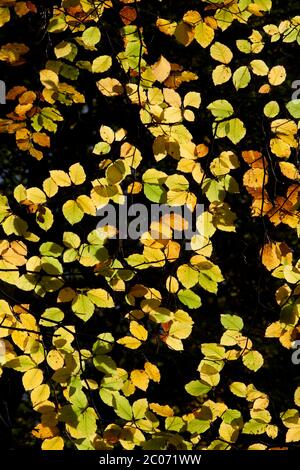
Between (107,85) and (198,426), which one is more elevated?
(107,85)

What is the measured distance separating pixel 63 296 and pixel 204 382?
85 cm

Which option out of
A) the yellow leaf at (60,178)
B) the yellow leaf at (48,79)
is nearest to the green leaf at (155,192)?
the yellow leaf at (60,178)

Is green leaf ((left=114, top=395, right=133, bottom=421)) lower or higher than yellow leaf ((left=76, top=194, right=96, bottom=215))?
lower

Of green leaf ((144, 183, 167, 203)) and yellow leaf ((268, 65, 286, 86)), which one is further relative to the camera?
yellow leaf ((268, 65, 286, 86))

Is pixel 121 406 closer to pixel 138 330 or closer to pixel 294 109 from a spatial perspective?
pixel 138 330

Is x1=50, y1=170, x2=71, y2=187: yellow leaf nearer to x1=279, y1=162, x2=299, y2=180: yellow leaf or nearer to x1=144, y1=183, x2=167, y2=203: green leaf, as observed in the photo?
x1=144, y1=183, x2=167, y2=203: green leaf

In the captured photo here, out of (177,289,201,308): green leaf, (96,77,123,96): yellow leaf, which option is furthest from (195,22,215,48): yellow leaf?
(177,289,201,308): green leaf

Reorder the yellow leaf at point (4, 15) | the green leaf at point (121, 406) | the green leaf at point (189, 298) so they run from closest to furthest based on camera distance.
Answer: the green leaf at point (121, 406), the green leaf at point (189, 298), the yellow leaf at point (4, 15)

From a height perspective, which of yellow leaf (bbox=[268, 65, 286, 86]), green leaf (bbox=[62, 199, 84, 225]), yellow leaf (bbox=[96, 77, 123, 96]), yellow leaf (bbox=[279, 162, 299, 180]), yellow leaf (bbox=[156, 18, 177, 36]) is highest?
yellow leaf (bbox=[156, 18, 177, 36])

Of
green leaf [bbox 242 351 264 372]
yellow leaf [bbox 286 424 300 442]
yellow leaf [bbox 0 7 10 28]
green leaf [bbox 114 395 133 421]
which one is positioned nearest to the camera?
green leaf [bbox 114 395 133 421]

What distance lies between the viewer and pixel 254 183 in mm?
3033

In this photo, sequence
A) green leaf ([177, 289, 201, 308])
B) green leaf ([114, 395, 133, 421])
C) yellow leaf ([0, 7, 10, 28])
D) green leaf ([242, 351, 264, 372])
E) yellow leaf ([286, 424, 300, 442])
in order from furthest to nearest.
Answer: yellow leaf ([0, 7, 10, 28]) < green leaf ([242, 351, 264, 372]) < yellow leaf ([286, 424, 300, 442]) < green leaf ([177, 289, 201, 308]) < green leaf ([114, 395, 133, 421])

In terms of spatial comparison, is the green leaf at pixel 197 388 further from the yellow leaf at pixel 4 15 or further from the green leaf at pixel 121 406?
the yellow leaf at pixel 4 15

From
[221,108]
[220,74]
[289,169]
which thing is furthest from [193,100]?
[289,169]
